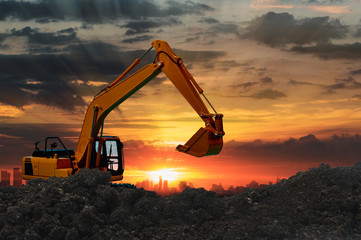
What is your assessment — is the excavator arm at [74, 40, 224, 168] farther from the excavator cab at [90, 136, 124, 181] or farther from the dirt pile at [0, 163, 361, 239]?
the dirt pile at [0, 163, 361, 239]

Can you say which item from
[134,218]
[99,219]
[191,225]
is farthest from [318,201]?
[99,219]

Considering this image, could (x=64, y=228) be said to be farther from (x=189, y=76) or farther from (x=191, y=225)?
(x=189, y=76)

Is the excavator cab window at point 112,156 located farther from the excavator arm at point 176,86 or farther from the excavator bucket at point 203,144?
the excavator bucket at point 203,144

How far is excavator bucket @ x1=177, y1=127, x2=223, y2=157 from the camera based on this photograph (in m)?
12.2

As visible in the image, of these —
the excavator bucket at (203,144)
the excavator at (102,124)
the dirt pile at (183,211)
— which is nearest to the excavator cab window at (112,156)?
the excavator at (102,124)

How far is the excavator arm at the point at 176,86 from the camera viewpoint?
40.5ft

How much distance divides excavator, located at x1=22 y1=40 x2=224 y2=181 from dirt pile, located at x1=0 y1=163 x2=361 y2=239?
72.5 inches

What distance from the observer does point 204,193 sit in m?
12.6

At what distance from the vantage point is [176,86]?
13.6m

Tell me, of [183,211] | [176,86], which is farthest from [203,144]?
[176,86]

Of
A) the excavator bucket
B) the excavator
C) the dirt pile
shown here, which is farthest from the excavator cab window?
the excavator bucket

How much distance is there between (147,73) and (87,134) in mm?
3279

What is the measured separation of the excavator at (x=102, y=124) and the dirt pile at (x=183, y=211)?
6.05 feet

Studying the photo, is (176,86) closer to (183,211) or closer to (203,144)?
(203,144)
